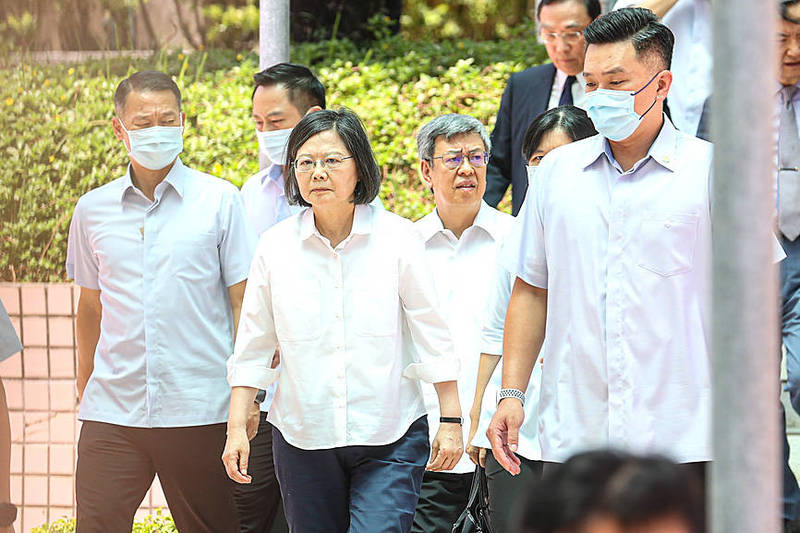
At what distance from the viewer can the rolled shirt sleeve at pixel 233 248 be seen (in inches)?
178

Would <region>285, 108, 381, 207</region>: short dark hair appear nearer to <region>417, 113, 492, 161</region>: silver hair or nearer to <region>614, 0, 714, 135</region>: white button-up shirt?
<region>417, 113, 492, 161</region>: silver hair

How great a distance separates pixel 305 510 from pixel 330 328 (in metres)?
0.58

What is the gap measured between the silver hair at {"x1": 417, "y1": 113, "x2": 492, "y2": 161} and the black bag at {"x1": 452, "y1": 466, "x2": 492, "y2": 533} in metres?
1.29

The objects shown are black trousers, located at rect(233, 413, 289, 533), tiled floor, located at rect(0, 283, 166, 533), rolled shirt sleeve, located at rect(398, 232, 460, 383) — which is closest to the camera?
rolled shirt sleeve, located at rect(398, 232, 460, 383)

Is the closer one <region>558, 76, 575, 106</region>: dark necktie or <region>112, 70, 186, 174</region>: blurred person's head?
<region>112, 70, 186, 174</region>: blurred person's head

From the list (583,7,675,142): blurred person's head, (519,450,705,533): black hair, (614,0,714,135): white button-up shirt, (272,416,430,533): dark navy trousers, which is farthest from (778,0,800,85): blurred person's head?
(519,450,705,533): black hair

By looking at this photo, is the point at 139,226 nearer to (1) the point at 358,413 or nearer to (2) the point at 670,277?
(1) the point at 358,413

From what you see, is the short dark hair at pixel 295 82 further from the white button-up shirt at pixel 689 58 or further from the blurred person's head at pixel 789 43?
the blurred person's head at pixel 789 43

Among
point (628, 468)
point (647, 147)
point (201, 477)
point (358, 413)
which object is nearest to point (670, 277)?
point (647, 147)

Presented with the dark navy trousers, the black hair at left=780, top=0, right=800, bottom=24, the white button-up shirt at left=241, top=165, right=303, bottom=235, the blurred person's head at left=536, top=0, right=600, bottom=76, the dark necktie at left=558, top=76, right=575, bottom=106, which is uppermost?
the blurred person's head at left=536, top=0, right=600, bottom=76

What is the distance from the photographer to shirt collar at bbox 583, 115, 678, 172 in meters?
3.41

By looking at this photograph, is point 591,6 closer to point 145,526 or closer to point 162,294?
point 162,294

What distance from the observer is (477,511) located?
4.21 m

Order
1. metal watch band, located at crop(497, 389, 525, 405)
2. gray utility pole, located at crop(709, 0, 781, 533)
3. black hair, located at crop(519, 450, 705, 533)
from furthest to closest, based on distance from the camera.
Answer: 1. metal watch band, located at crop(497, 389, 525, 405)
2. black hair, located at crop(519, 450, 705, 533)
3. gray utility pole, located at crop(709, 0, 781, 533)
